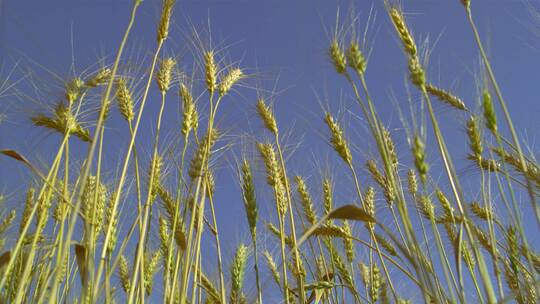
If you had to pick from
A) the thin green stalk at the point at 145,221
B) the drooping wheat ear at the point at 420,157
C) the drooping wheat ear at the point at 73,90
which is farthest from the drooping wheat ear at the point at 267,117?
the drooping wheat ear at the point at 420,157

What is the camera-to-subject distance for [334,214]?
4.52 ft

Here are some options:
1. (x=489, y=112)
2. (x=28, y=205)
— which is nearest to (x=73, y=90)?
(x=28, y=205)

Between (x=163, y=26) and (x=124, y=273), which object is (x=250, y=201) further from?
(x=124, y=273)

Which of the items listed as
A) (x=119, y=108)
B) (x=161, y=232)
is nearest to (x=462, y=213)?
(x=119, y=108)

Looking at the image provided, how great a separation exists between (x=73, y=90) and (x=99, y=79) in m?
0.18

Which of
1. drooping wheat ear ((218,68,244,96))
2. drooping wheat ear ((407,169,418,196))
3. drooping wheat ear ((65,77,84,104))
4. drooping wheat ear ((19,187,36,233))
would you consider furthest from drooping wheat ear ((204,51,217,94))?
drooping wheat ear ((407,169,418,196))

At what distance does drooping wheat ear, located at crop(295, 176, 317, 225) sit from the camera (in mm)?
3014

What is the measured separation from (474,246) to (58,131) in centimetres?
151

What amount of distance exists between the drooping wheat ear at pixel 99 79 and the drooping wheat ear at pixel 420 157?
133 cm

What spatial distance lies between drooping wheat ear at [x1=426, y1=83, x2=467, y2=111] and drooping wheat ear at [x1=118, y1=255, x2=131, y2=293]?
1840 mm

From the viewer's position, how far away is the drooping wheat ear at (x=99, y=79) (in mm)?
2191

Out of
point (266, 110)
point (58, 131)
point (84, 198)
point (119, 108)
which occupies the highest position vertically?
point (266, 110)

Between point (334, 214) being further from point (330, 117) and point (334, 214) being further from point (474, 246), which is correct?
point (330, 117)

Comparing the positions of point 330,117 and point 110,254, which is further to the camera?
point 330,117
